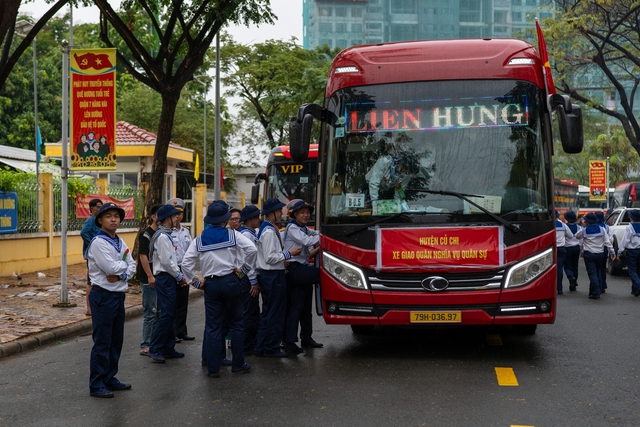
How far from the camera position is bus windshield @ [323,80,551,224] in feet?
28.2

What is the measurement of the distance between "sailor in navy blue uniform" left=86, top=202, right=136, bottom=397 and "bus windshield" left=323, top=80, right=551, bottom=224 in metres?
2.40

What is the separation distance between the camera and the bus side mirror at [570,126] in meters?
8.49

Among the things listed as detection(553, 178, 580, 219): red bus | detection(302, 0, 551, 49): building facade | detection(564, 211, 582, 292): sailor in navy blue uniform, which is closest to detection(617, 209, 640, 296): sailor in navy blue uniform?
detection(564, 211, 582, 292): sailor in navy blue uniform

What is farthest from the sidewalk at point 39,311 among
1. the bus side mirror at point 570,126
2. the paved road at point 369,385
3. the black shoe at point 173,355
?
the bus side mirror at point 570,126

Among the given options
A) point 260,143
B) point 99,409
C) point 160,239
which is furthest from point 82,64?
point 260,143

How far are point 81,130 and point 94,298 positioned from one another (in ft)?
27.5

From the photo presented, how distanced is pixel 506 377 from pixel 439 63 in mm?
3325

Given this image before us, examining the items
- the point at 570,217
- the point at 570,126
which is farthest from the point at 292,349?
the point at 570,217

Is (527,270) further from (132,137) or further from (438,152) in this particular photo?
(132,137)

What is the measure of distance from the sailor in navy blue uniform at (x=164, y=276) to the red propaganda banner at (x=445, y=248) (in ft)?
7.30

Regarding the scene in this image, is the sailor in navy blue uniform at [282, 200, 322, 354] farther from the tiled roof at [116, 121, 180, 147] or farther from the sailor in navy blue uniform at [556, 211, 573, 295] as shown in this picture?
the tiled roof at [116, 121, 180, 147]

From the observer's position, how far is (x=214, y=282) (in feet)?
26.5

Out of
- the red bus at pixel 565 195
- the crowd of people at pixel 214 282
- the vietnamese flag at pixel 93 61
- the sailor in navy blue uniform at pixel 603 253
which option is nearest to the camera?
the crowd of people at pixel 214 282

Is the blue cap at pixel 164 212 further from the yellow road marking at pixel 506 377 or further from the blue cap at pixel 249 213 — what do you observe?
the yellow road marking at pixel 506 377
